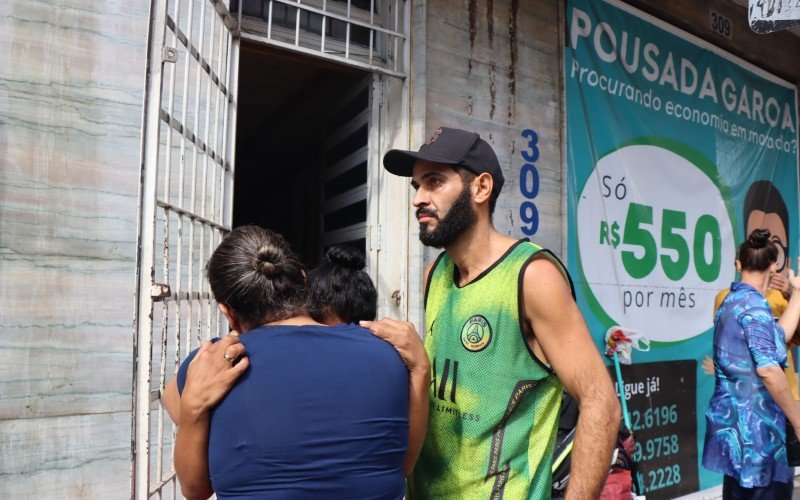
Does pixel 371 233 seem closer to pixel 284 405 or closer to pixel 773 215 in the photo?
pixel 284 405

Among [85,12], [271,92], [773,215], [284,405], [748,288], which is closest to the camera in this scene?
[284,405]

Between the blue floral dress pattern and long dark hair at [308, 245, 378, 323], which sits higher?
long dark hair at [308, 245, 378, 323]

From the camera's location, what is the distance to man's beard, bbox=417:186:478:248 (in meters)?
1.63

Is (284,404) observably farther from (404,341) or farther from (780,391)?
(780,391)

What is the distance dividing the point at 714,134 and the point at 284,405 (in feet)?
17.1

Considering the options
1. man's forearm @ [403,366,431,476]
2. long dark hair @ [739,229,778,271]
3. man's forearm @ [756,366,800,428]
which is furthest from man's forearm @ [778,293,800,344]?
man's forearm @ [403,366,431,476]

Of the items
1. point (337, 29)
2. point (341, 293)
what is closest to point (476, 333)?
point (341, 293)

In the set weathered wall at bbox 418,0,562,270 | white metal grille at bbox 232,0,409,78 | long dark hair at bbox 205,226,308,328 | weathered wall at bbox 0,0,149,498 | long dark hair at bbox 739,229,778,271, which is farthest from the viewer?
weathered wall at bbox 418,0,562,270

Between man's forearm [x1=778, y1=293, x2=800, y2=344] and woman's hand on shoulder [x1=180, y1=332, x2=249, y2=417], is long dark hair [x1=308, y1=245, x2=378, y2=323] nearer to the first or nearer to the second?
woman's hand on shoulder [x1=180, y1=332, x2=249, y2=417]

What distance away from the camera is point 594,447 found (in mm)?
1452

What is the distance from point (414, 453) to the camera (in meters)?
1.51

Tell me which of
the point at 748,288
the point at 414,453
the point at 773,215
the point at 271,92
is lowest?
the point at 414,453

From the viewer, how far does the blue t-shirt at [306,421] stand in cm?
127

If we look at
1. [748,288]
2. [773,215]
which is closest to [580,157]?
[748,288]
